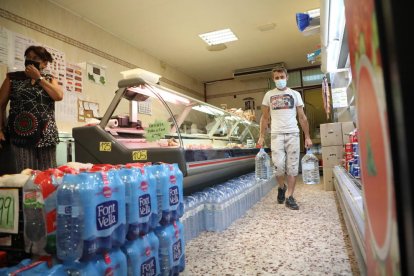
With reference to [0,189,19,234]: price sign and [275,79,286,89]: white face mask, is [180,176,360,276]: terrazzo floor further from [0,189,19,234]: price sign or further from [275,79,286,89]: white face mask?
[275,79,286,89]: white face mask

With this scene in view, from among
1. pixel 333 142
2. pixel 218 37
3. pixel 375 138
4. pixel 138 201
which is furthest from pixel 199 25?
pixel 375 138

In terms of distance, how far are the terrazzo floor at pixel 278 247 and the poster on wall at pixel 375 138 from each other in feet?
4.44

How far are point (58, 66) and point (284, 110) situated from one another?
352 centimetres

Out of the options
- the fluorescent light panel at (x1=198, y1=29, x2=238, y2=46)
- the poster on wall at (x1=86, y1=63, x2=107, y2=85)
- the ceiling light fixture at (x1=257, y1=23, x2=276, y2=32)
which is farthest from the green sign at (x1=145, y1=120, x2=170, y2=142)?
the ceiling light fixture at (x1=257, y1=23, x2=276, y2=32)

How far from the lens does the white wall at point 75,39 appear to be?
3.90 meters

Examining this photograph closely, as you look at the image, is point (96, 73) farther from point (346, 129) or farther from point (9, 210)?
point (346, 129)

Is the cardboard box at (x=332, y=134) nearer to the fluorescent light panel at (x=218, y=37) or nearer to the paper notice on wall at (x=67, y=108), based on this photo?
the fluorescent light panel at (x=218, y=37)

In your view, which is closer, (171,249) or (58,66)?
(171,249)

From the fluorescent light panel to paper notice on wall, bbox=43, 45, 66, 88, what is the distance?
280 centimetres

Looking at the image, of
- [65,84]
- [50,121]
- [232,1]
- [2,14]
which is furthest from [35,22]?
[232,1]

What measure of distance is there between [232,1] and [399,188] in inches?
194

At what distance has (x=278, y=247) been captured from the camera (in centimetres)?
219

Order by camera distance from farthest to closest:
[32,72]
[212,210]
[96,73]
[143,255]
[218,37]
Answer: [218,37]
[96,73]
[212,210]
[32,72]
[143,255]

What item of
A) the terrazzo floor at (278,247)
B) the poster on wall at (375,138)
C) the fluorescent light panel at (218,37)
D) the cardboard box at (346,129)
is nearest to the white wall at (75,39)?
the fluorescent light panel at (218,37)
